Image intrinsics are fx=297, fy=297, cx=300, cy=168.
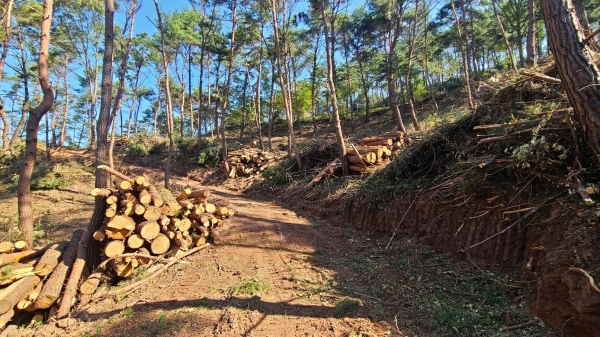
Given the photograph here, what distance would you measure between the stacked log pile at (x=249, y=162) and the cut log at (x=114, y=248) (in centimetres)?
981

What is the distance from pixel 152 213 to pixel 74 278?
1.39 m

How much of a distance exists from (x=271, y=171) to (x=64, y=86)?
25388mm

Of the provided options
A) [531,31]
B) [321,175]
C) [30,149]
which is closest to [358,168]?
[321,175]

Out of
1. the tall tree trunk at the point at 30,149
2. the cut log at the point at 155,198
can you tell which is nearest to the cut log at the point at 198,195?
the cut log at the point at 155,198

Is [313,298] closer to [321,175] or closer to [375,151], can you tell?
[375,151]

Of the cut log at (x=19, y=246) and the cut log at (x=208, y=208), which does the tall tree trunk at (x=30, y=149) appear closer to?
the cut log at (x=19, y=246)

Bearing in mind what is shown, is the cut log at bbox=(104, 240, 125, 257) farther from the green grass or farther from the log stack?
the green grass

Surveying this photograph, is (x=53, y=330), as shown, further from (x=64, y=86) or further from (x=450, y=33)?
(x=64, y=86)

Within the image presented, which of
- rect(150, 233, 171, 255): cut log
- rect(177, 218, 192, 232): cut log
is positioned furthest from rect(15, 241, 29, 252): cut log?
rect(177, 218, 192, 232): cut log

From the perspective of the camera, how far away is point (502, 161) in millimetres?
4195

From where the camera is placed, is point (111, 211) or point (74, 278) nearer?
point (74, 278)

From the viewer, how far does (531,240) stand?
3.52 metres

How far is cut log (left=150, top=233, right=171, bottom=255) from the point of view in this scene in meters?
4.98

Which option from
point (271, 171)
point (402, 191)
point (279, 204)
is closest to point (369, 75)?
point (271, 171)
